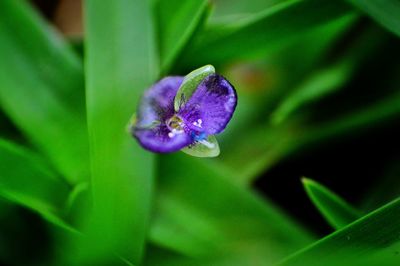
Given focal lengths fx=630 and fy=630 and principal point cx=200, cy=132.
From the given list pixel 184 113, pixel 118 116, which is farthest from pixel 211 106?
pixel 118 116

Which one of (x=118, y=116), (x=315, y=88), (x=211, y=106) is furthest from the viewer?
(x=315, y=88)

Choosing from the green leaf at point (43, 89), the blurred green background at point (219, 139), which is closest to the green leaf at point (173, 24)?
the blurred green background at point (219, 139)

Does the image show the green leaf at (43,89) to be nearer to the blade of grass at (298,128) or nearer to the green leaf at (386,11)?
the blade of grass at (298,128)

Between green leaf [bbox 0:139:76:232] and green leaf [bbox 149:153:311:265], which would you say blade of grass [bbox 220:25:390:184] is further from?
green leaf [bbox 0:139:76:232]

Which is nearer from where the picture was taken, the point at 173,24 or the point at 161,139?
the point at 161,139

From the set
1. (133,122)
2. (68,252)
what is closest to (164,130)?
(133,122)

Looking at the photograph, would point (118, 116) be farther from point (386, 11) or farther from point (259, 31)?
point (386, 11)
